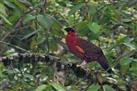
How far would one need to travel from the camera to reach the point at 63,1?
3.98 metres

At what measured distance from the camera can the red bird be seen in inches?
135

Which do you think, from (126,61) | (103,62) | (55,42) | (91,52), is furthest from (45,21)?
(91,52)

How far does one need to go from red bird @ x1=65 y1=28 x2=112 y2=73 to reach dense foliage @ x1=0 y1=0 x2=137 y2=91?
9 centimetres

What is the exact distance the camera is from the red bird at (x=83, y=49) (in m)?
3.42

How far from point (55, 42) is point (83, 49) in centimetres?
91

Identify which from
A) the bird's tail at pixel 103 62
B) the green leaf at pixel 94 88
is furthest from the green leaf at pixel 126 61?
the bird's tail at pixel 103 62

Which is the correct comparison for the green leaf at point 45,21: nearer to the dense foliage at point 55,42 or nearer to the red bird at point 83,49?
the dense foliage at point 55,42

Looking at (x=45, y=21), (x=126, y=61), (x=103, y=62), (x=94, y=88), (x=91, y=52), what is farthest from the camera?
(x=91, y=52)

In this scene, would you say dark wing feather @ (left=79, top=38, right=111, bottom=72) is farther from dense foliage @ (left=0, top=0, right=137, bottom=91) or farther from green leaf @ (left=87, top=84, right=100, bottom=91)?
green leaf @ (left=87, top=84, right=100, bottom=91)

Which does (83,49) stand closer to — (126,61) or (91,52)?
(91,52)

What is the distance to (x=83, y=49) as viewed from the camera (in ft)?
12.2

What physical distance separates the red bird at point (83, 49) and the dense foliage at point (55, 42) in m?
0.09

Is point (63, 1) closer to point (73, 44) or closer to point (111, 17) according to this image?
point (73, 44)

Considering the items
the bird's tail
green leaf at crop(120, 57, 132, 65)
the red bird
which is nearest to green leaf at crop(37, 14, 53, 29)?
green leaf at crop(120, 57, 132, 65)
